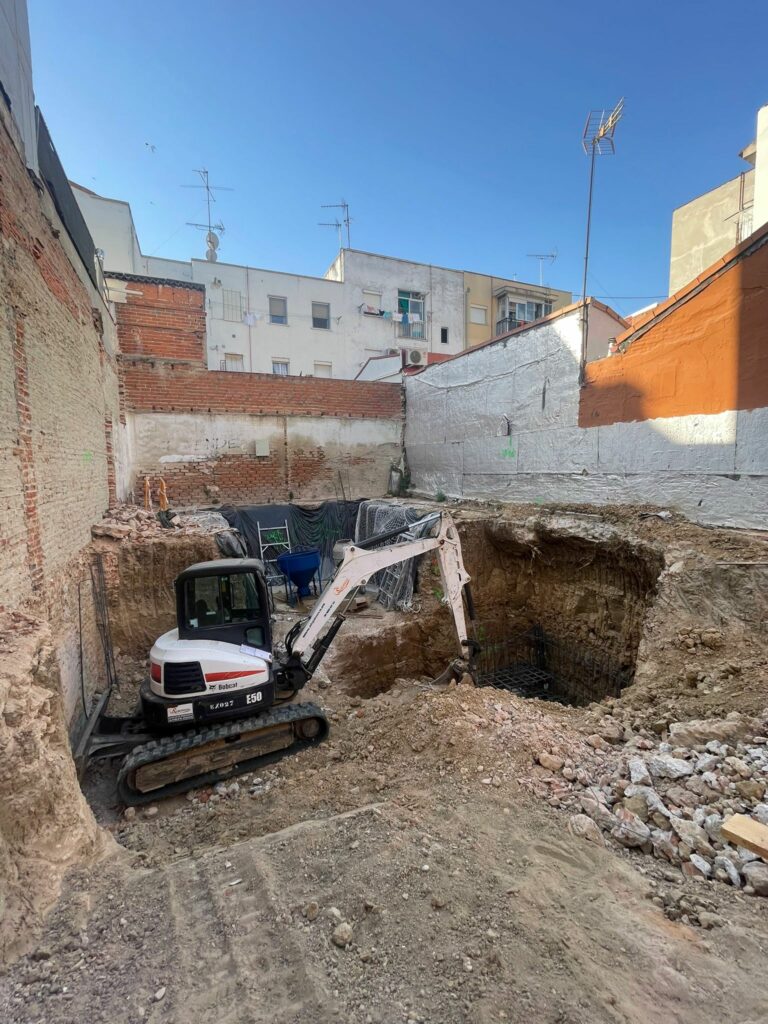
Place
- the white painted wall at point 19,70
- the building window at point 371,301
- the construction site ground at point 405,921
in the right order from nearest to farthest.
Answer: the construction site ground at point 405,921, the white painted wall at point 19,70, the building window at point 371,301

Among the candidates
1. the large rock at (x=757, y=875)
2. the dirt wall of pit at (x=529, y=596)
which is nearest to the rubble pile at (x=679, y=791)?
the large rock at (x=757, y=875)

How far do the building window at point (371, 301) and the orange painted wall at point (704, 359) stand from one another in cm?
1516

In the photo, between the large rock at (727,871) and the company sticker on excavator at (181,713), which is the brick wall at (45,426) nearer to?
the company sticker on excavator at (181,713)

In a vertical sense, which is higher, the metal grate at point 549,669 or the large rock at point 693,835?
the large rock at point 693,835

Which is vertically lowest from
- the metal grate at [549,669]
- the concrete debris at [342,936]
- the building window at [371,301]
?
the metal grate at [549,669]

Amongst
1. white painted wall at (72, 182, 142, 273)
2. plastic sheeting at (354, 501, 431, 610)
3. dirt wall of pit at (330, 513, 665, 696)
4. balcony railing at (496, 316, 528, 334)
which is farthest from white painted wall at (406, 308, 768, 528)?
white painted wall at (72, 182, 142, 273)

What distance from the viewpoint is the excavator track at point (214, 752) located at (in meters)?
4.11

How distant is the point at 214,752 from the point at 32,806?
205 cm

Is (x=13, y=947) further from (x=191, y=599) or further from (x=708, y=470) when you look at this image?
(x=708, y=470)

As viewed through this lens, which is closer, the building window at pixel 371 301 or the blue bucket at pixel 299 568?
the blue bucket at pixel 299 568

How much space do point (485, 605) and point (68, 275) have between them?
8.61 meters

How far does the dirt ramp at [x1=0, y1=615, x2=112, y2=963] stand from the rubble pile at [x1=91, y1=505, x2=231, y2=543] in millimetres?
4350

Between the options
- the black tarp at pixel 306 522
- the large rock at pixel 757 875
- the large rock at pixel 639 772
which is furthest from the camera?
the black tarp at pixel 306 522

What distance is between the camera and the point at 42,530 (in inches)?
175
